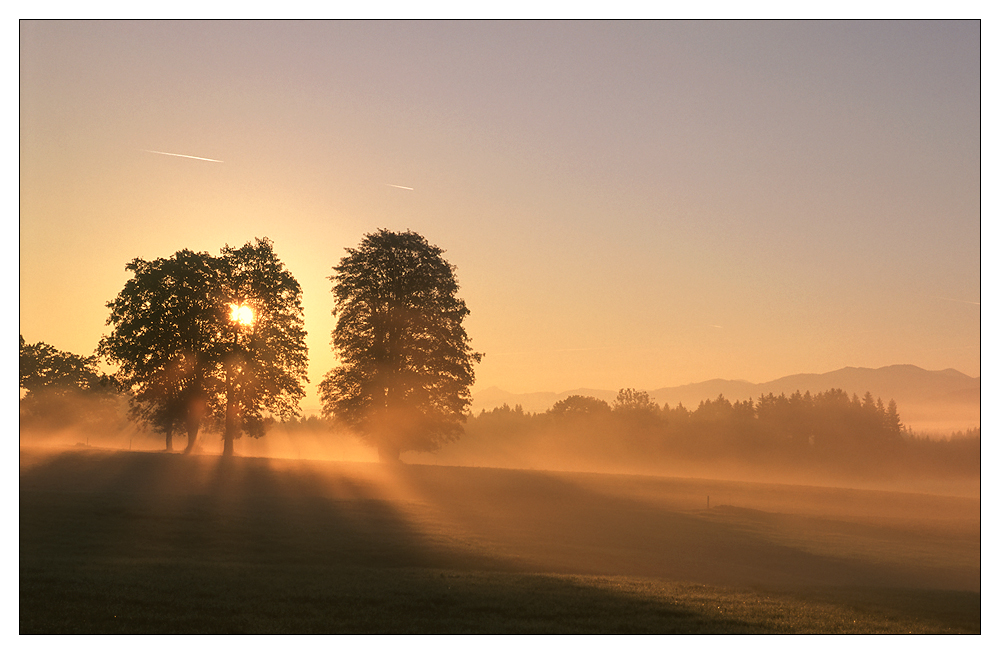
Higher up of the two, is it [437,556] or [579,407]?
[437,556]

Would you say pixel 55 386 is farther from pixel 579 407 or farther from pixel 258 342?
pixel 579 407

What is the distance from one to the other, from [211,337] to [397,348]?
12.7m

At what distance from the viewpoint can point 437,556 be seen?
2969 cm

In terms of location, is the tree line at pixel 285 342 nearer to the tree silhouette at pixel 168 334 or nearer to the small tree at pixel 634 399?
the tree silhouette at pixel 168 334

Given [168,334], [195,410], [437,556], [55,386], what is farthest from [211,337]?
[55,386]

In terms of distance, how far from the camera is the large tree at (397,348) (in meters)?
51.6

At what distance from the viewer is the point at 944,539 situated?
47.2 metres

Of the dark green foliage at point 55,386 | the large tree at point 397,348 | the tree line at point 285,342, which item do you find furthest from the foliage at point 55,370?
the large tree at point 397,348

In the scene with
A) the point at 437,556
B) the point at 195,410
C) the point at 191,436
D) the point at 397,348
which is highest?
the point at 397,348

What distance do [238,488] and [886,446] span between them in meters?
162

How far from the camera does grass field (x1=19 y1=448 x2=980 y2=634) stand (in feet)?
65.8

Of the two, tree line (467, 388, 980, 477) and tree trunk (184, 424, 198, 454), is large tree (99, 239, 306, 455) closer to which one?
tree trunk (184, 424, 198, 454)

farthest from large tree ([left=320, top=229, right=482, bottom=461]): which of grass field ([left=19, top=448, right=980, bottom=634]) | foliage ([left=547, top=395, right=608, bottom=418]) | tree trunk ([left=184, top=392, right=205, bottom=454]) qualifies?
foliage ([left=547, top=395, right=608, bottom=418])

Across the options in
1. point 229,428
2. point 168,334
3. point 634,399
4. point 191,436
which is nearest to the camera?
point 168,334
